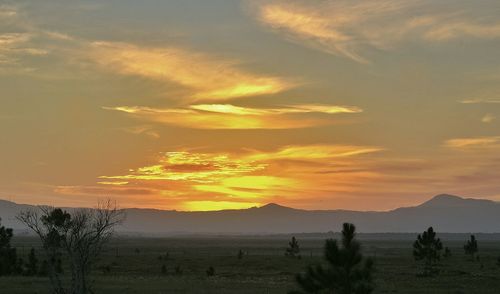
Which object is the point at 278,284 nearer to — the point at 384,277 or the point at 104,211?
the point at 384,277

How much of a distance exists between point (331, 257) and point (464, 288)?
2934cm

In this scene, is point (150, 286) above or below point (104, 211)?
below

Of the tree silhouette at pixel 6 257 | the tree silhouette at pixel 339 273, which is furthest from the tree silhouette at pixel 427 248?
the tree silhouette at pixel 339 273

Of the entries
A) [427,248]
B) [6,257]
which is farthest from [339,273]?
[6,257]

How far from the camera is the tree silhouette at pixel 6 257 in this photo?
58.4 m

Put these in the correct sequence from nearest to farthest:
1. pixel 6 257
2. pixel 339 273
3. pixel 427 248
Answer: pixel 339 273 < pixel 6 257 < pixel 427 248

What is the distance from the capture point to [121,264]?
252ft

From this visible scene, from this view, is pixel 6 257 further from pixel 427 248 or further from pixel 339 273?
pixel 339 273

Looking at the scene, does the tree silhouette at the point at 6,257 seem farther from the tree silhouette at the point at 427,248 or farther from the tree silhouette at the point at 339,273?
the tree silhouette at the point at 339,273

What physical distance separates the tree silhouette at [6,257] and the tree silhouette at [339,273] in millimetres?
46851


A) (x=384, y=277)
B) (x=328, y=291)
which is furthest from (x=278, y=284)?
(x=328, y=291)

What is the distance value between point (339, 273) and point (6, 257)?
48504 mm

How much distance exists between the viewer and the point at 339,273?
1880cm

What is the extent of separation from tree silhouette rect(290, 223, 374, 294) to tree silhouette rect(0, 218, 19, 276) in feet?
154
